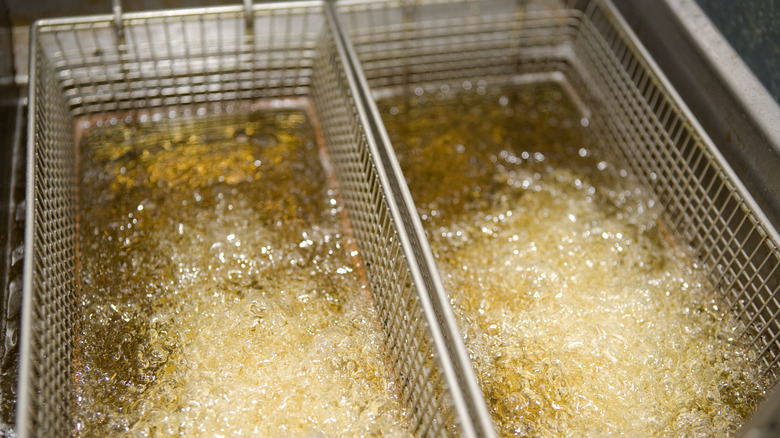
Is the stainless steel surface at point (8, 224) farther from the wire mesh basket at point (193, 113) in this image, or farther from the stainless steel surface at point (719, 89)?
the stainless steel surface at point (719, 89)

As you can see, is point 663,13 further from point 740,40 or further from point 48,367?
point 48,367

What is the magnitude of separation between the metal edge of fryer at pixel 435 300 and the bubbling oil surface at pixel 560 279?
0.21 meters

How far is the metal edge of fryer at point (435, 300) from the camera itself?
35.7 inches

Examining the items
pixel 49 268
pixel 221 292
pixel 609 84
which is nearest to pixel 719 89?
pixel 609 84

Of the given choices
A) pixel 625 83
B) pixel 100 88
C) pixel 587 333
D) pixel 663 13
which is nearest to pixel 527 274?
pixel 587 333

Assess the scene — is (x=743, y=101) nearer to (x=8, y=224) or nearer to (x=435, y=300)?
(x=435, y=300)

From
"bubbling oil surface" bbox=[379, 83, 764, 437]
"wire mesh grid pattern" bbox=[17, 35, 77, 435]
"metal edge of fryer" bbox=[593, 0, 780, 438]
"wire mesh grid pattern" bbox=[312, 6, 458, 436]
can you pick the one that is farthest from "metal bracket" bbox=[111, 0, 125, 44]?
"metal edge of fryer" bbox=[593, 0, 780, 438]

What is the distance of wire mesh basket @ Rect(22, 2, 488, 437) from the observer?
3.32ft

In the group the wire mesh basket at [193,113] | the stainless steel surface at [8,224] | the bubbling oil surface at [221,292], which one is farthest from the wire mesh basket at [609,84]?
the stainless steel surface at [8,224]

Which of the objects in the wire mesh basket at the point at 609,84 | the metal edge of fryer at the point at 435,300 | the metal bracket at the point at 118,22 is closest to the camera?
the metal edge of fryer at the point at 435,300

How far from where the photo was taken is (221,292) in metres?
1.33

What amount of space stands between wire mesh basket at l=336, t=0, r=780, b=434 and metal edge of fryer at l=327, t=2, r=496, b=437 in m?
0.02

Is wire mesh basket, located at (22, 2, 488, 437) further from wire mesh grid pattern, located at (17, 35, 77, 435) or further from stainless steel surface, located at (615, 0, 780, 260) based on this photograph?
stainless steel surface, located at (615, 0, 780, 260)

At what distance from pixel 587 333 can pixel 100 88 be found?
1.28m
